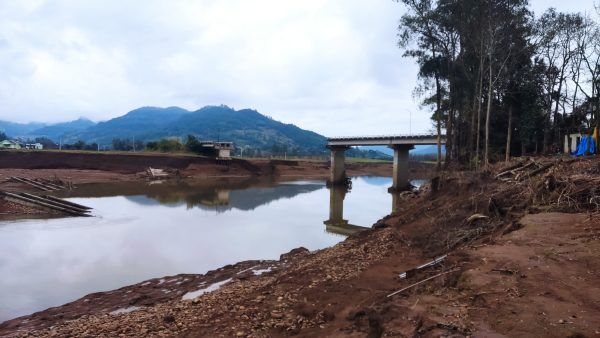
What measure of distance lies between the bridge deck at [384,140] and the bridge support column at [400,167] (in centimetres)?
112

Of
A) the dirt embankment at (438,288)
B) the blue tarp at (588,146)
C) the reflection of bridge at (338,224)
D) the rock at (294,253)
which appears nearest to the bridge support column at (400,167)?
the reflection of bridge at (338,224)

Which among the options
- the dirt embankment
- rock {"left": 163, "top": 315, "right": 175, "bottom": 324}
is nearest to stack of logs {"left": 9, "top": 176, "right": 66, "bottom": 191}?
the dirt embankment

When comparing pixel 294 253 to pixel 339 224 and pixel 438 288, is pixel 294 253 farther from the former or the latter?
pixel 438 288

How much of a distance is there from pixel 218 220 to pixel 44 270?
1321cm

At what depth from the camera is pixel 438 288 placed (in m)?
7.71

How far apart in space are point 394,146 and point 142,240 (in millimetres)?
41601

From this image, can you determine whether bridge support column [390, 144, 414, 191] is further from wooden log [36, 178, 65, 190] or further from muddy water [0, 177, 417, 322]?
wooden log [36, 178, 65, 190]

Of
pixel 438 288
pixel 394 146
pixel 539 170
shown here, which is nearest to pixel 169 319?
pixel 438 288

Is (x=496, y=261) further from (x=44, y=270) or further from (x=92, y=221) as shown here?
(x=92, y=221)

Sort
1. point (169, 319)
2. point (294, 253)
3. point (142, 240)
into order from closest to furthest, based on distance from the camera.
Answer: point (169, 319) < point (294, 253) < point (142, 240)

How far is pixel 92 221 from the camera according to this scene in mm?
25828

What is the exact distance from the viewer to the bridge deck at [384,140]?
50.5 meters

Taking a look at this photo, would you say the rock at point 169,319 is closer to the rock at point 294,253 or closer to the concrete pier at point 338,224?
the rock at point 294,253

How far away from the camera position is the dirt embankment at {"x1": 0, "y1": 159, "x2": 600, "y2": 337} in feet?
20.4
